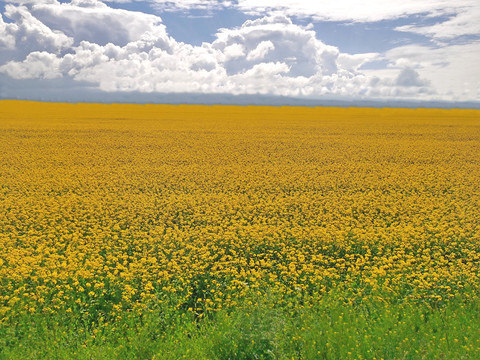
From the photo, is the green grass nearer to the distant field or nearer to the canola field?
the distant field

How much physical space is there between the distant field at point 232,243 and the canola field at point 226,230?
55mm

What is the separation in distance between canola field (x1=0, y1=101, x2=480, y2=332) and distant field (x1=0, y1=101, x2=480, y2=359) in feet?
0.18

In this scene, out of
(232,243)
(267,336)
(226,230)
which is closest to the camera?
(267,336)

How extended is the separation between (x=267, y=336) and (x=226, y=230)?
606cm

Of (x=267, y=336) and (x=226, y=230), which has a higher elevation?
(x=267, y=336)

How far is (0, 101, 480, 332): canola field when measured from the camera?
27.0ft

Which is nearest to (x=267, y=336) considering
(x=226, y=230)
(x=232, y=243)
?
(x=232, y=243)

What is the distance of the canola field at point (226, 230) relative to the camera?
8219 millimetres

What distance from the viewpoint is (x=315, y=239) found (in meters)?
11.1

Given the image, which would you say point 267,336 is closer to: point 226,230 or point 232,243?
point 232,243

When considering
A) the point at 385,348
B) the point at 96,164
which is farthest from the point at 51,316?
the point at 96,164

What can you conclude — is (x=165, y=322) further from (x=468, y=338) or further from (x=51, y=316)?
(x=468, y=338)

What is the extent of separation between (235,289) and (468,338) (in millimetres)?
4144

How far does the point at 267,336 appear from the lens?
19.4 ft
